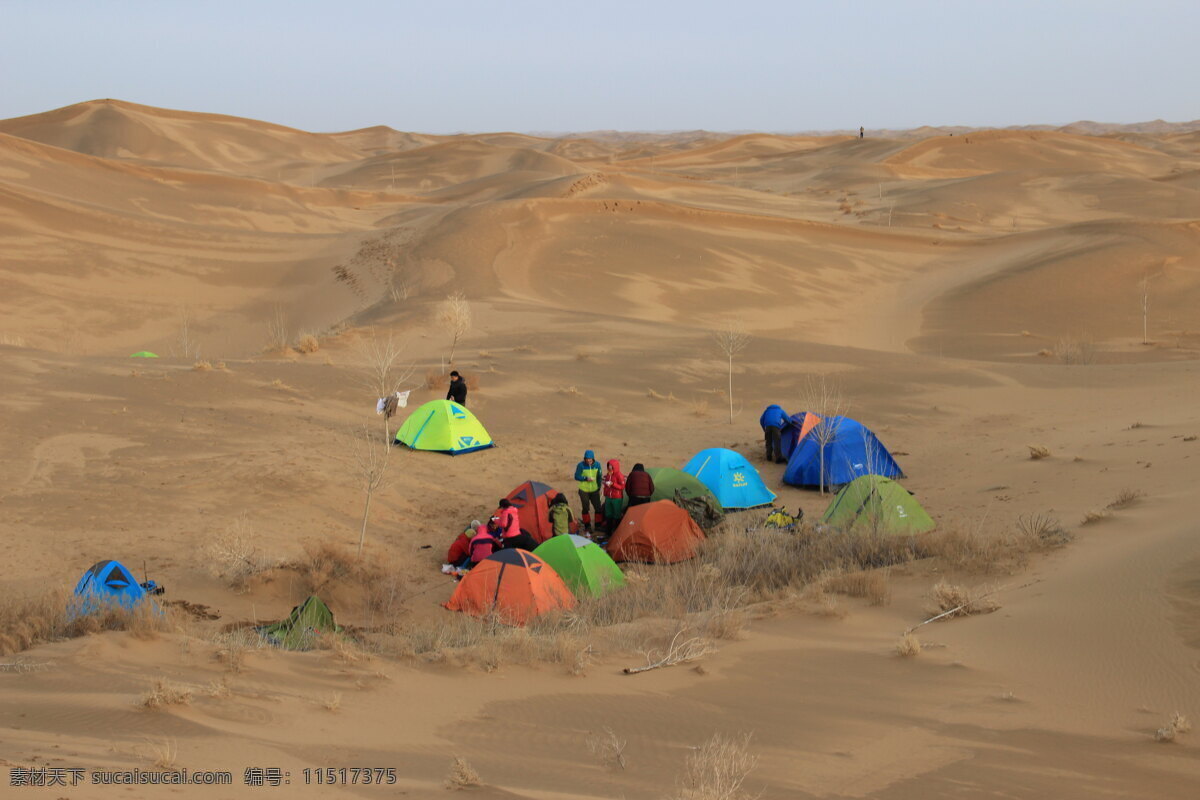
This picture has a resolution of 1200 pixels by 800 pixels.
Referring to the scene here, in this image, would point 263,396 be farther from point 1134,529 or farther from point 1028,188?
point 1028,188

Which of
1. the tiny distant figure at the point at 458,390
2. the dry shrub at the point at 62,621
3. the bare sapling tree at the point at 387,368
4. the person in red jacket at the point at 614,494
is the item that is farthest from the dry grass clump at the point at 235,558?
the tiny distant figure at the point at 458,390

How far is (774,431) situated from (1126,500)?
21.5 ft

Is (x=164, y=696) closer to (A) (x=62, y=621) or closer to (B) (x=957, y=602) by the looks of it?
(A) (x=62, y=621)

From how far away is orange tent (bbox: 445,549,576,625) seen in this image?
37.2 ft

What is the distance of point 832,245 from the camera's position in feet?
153

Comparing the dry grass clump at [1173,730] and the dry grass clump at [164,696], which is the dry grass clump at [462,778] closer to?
the dry grass clump at [164,696]

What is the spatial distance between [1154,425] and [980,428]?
305cm

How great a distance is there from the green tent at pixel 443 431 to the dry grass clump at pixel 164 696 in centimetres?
1161

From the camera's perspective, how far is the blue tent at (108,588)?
9.83 meters

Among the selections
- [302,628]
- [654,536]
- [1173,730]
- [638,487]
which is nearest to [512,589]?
[302,628]

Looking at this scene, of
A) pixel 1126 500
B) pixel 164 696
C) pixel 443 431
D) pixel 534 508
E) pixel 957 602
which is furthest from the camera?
pixel 443 431

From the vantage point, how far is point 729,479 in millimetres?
16562

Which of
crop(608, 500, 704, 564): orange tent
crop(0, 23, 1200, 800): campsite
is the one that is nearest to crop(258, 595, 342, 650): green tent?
crop(0, 23, 1200, 800): campsite

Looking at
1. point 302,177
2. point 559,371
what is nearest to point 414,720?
point 559,371
